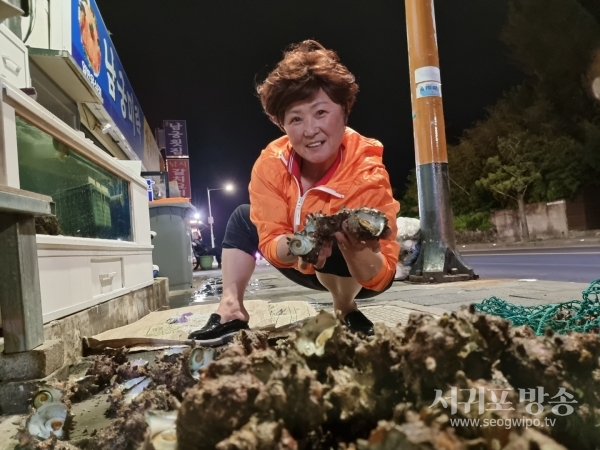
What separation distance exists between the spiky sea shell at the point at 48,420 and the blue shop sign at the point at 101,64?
210 inches

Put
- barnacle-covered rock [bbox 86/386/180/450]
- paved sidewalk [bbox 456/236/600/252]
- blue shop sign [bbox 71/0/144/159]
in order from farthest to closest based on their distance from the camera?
paved sidewalk [bbox 456/236/600/252], blue shop sign [bbox 71/0/144/159], barnacle-covered rock [bbox 86/386/180/450]

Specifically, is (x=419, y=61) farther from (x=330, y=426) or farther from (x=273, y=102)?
(x=330, y=426)

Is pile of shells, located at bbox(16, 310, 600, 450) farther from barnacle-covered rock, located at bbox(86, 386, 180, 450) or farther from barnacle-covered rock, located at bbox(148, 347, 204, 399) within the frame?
barnacle-covered rock, located at bbox(148, 347, 204, 399)

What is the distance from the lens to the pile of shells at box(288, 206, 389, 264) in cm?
177

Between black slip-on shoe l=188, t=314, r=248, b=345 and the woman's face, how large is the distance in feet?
3.77

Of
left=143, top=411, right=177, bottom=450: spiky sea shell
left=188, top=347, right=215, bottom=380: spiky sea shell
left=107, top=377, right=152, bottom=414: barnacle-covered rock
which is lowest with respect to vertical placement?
left=107, top=377, right=152, bottom=414: barnacle-covered rock

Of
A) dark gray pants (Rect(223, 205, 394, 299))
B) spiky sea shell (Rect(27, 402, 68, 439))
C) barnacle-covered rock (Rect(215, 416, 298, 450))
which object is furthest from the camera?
dark gray pants (Rect(223, 205, 394, 299))

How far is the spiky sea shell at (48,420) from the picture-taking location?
1.53 metres

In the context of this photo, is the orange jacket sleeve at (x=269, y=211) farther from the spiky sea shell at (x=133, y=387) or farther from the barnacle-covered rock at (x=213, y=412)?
the barnacle-covered rock at (x=213, y=412)

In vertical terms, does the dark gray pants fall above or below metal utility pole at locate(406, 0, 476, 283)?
below

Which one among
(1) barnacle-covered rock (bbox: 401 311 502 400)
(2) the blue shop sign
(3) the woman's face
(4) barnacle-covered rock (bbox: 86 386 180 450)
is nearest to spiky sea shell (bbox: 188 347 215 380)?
(4) barnacle-covered rock (bbox: 86 386 180 450)

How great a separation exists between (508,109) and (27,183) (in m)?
30.2

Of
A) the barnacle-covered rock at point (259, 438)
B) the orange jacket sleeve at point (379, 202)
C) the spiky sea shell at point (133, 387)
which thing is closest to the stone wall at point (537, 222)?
the orange jacket sleeve at point (379, 202)

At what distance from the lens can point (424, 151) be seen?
5.98 m
